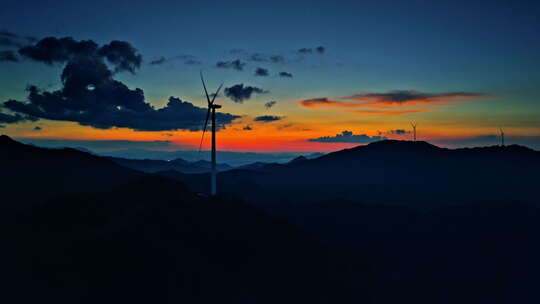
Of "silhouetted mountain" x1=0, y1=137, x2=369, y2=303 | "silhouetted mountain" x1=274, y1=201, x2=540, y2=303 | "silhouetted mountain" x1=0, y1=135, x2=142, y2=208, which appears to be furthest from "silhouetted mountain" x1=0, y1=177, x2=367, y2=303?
"silhouetted mountain" x1=0, y1=135, x2=142, y2=208

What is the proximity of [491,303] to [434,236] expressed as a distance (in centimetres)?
3099

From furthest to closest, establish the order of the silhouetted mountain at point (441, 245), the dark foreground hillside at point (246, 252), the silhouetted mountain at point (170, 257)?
the silhouetted mountain at point (441, 245) → the dark foreground hillside at point (246, 252) → the silhouetted mountain at point (170, 257)

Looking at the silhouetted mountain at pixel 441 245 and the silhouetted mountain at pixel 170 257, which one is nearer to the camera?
the silhouetted mountain at pixel 170 257

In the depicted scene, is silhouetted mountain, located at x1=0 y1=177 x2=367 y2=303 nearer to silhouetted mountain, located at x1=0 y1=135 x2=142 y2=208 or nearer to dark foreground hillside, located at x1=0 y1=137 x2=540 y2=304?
dark foreground hillside, located at x1=0 y1=137 x2=540 y2=304

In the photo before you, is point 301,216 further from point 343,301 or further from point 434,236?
point 343,301

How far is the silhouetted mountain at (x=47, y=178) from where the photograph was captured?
132 meters

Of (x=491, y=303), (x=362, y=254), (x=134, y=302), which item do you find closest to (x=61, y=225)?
(x=134, y=302)

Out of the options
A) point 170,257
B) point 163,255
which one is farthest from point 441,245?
point 163,255

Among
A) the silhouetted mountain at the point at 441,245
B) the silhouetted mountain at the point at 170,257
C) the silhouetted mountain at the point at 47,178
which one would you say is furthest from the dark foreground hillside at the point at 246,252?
the silhouetted mountain at the point at 47,178

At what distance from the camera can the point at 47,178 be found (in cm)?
16488

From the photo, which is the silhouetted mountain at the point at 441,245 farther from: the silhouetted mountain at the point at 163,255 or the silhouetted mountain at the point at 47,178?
the silhouetted mountain at the point at 47,178

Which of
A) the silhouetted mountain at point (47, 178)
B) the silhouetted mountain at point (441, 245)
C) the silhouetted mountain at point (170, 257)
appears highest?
the silhouetted mountain at point (47, 178)

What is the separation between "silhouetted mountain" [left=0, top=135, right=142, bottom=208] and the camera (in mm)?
131875

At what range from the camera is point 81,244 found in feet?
191
